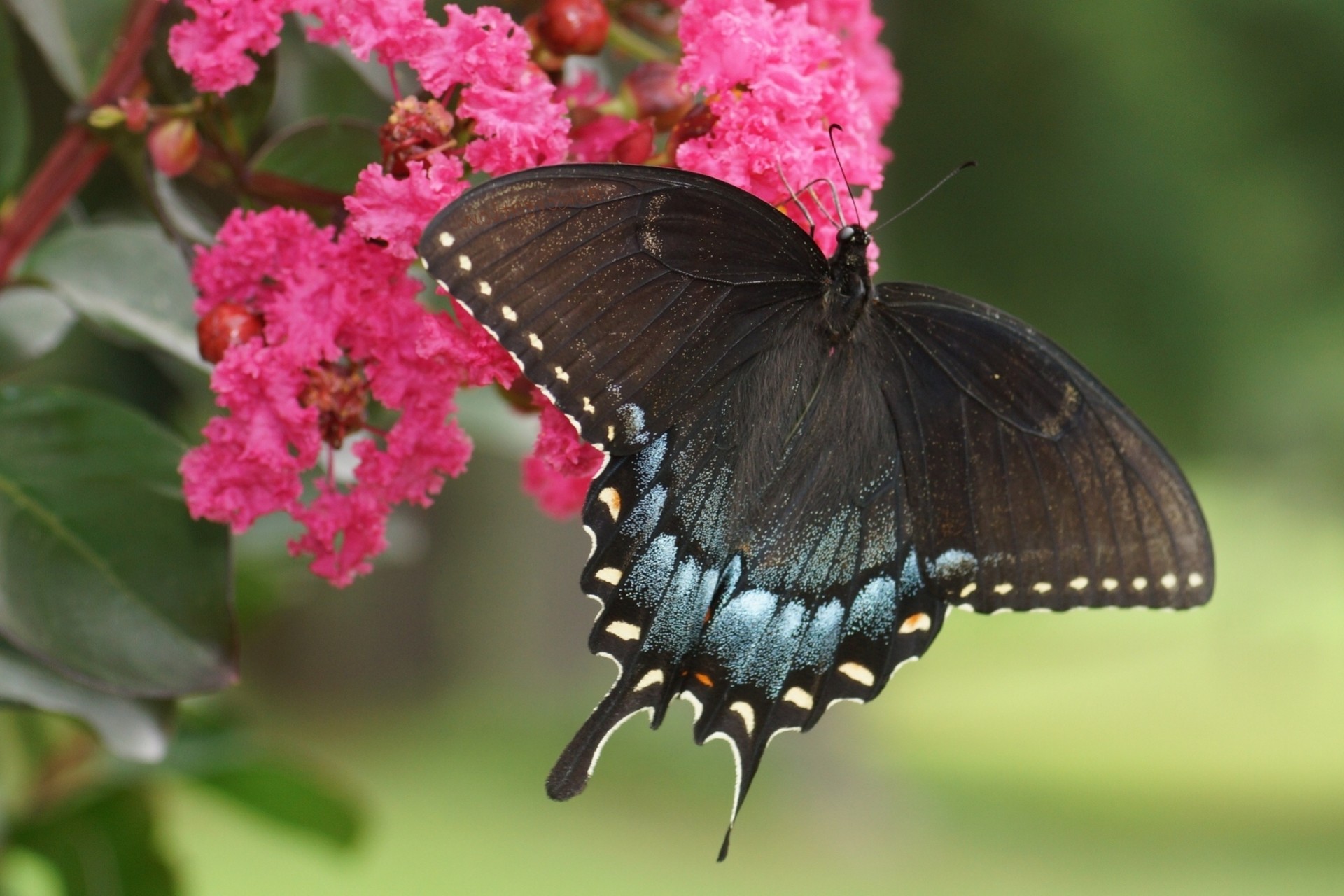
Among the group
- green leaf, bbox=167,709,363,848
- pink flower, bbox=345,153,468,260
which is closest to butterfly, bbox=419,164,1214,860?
pink flower, bbox=345,153,468,260

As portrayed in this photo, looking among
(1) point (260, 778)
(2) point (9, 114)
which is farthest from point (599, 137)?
(1) point (260, 778)

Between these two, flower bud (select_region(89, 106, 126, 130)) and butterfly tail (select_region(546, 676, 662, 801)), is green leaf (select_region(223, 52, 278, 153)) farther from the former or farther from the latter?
butterfly tail (select_region(546, 676, 662, 801))

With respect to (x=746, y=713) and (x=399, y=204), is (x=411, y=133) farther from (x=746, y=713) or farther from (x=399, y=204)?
(x=746, y=713)

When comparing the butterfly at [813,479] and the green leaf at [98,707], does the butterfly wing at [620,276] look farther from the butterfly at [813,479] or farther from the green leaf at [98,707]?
the green leaf at [98,707]

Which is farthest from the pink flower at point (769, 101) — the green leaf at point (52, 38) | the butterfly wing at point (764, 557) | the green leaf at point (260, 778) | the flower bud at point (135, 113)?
the green leaf at point (260, 778)

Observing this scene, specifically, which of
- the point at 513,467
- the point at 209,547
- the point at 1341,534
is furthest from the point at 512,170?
the point at 1341,534

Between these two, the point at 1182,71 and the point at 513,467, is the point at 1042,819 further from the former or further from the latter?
the point at 1182,71
